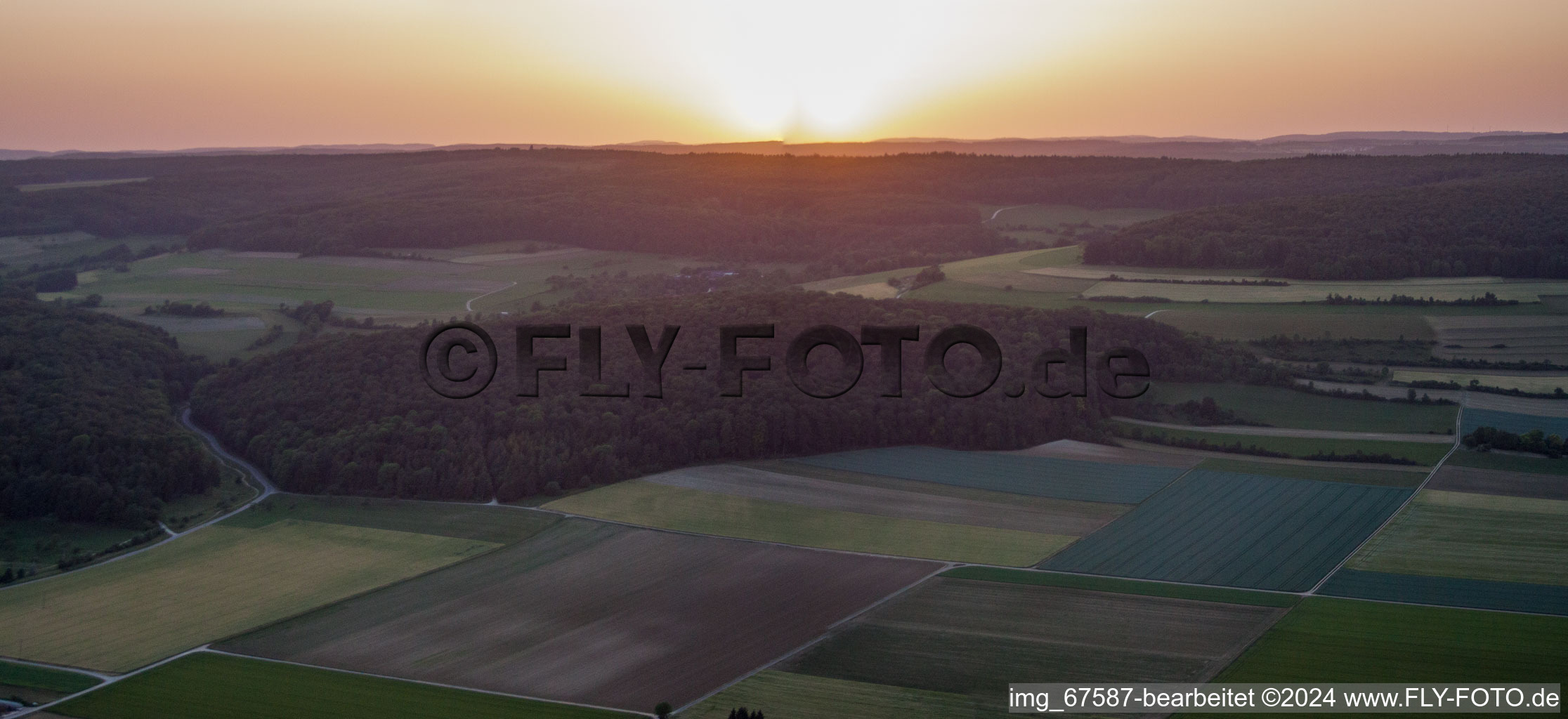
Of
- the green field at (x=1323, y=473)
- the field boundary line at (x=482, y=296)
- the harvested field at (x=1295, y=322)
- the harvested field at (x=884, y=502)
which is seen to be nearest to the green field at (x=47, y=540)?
the harvested field at (x=884, y=502)

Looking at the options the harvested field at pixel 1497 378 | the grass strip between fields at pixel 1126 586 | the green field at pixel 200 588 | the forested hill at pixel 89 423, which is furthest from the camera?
the harvested field at pixel 1497 378

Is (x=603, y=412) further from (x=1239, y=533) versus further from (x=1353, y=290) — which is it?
(x=1353, y=290)

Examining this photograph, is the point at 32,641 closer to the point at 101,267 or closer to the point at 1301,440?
the point at 1301,440

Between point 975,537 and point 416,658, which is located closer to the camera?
point 416,658

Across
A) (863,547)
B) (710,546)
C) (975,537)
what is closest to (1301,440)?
(975,537)

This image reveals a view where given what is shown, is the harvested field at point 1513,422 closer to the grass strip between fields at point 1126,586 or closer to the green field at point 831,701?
the grass strip between fields at point 1126,586

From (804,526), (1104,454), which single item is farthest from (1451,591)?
(804,526)

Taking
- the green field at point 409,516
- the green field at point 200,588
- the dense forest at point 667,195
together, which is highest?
the dense forest at point 667,195
